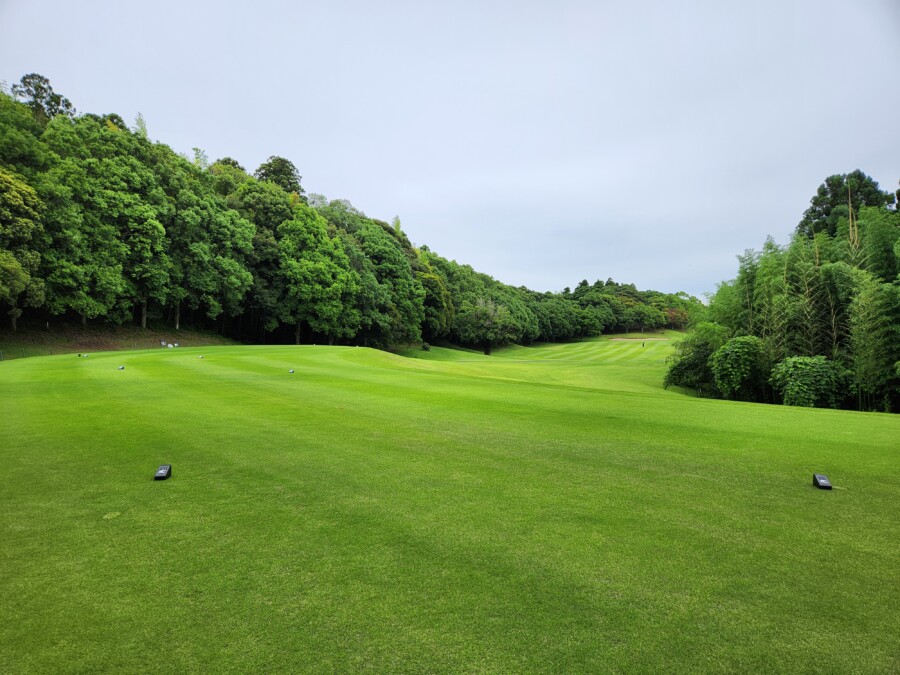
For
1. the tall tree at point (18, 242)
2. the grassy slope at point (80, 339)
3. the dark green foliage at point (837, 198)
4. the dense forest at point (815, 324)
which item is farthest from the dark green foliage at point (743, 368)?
the grassy slope at point (80, 339)

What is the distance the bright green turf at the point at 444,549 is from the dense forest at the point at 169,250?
22555 mm

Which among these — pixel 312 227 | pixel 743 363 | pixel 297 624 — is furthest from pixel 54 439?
pixel 312 227

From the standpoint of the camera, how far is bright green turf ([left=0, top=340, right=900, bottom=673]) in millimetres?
2248

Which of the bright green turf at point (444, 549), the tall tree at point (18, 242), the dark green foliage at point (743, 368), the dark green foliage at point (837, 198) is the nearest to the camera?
the bright green turf at point (444, 549)

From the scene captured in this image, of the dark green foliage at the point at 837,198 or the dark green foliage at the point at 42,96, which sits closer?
the dark green foliage at the point at 837,198

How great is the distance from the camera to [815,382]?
14961mm

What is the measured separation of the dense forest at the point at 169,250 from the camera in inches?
952

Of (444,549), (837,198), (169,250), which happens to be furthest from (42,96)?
(837,198)

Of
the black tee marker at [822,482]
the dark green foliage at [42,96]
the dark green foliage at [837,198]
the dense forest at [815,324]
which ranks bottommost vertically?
the black tee marker at [822,482]

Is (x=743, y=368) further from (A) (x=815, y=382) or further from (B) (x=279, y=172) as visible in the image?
(B) (x=279, y=172)

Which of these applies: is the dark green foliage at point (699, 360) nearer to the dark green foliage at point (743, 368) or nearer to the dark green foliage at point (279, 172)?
the dark green foliage at point (743, 368)

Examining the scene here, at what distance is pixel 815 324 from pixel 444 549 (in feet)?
64.6

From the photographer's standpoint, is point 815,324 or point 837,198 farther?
point 837,198

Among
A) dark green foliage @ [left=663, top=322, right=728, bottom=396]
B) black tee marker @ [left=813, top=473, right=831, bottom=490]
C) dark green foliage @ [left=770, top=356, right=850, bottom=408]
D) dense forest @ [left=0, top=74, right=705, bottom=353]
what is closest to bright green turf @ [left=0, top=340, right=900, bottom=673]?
black tee marker @ [left=813, top=473, right=831, bottom=490]
